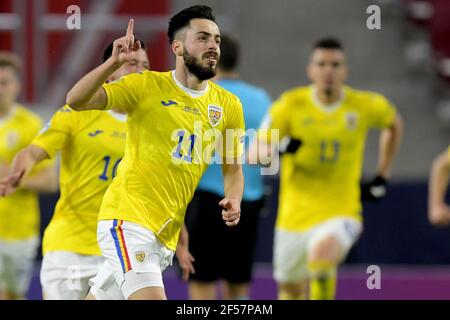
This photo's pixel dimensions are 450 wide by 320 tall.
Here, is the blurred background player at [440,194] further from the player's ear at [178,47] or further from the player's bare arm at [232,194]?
the player's ear at [178,47]

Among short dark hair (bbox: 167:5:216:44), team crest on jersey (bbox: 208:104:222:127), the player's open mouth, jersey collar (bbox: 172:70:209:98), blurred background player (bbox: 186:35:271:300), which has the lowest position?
blurred background player (bbox: 186:35:271:300)

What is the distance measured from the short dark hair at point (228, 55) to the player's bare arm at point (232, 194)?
2649 millimetres

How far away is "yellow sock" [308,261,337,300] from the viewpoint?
9266 millimetres

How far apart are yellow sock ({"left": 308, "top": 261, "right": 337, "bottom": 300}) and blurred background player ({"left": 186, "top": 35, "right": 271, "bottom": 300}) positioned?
58 cm

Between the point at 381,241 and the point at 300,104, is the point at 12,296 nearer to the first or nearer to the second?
the point at 300,104

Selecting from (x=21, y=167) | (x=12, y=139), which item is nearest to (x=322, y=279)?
(x=12, y=139)

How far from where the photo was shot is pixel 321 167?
9.55m

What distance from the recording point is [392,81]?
14008 millimetres

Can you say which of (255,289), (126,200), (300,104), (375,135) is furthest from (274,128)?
(375,135)

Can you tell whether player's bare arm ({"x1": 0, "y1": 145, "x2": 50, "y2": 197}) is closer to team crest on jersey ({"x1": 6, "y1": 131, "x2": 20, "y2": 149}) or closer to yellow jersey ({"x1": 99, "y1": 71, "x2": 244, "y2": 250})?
yellow jersey ({"x1": 99, "y1": 71, "x2": 244, "y2": 250})

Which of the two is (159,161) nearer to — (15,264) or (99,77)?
(99,77)

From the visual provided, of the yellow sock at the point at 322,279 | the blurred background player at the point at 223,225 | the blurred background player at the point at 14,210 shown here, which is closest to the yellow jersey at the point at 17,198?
the blurred background player at the point at 14,210

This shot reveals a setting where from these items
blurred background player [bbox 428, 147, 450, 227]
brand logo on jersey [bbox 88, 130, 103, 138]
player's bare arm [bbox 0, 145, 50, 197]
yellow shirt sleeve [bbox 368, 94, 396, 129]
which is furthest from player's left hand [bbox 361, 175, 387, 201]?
player's bare arm [bbox 0, 145, 50, 197]
